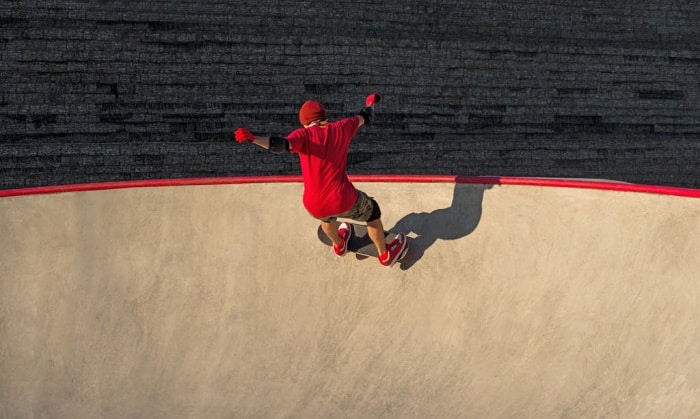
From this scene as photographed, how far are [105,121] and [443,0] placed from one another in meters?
4.60

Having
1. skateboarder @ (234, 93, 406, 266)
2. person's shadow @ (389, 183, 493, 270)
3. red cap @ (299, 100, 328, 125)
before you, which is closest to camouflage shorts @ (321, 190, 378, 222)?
skateboarder @ (234, 93, 406, 266)

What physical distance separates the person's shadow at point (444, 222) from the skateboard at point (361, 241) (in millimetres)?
210

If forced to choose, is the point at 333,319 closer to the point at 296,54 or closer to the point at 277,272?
the point at 277,272

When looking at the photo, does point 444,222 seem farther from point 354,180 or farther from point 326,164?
point 326,164

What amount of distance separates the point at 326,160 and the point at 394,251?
137cm

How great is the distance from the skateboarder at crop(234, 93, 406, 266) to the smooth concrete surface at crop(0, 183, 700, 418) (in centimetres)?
89

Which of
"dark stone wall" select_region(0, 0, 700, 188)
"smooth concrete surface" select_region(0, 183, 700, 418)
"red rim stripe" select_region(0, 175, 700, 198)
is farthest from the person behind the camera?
"dark stone wall" select_region(0, 0, 700, 188)

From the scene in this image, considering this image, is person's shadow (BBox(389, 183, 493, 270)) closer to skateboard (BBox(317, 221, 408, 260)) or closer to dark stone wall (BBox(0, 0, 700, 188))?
skateboard (BBox(317, 221, 408, 260))

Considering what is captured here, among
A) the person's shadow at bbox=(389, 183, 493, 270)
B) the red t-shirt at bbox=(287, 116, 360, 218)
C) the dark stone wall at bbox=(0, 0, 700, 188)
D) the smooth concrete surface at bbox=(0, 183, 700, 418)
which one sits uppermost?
the dark stone wall at bbox=(0, 0, 700, 188)

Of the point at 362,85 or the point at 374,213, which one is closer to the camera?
the point at 374,213

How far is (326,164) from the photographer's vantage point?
4.84 m

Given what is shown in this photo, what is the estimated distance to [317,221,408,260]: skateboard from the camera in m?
5.91

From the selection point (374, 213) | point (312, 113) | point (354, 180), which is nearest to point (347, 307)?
point (374, 213)

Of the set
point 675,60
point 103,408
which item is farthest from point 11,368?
point 675,60
